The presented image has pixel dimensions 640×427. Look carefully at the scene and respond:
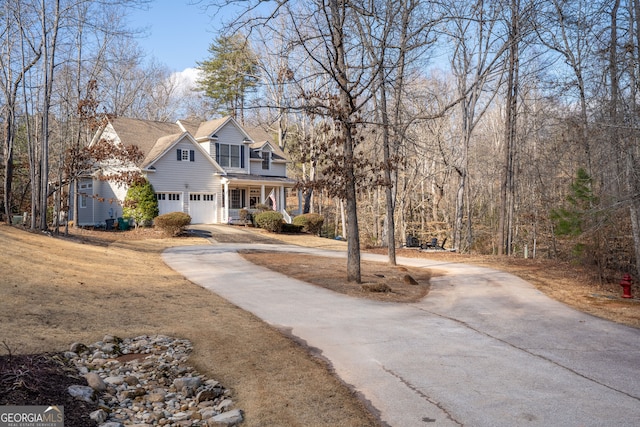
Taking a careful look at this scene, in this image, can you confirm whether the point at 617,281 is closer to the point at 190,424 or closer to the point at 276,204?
the point at 190,424

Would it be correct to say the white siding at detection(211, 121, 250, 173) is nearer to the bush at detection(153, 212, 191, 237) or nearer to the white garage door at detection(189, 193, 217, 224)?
the white garage door at detection(189, 193, 217, 224)

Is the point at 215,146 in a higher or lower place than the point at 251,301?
higher

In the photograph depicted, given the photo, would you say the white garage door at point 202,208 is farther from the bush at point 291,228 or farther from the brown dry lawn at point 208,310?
the brown dry lawn at point 208,310

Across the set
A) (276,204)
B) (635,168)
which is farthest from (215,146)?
(635,168)

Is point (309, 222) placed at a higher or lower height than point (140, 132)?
lower

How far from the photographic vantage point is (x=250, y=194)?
3328cm

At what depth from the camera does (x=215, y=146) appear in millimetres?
30922

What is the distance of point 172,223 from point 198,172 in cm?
693

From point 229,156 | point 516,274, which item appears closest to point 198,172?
point 229,156

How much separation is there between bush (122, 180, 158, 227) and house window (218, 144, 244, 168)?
21.3ft

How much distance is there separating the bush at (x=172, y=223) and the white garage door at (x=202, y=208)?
18.9 ft

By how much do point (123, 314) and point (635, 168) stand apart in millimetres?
10525

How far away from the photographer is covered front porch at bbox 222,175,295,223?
30109 mm

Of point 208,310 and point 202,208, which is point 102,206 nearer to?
point 202,208
